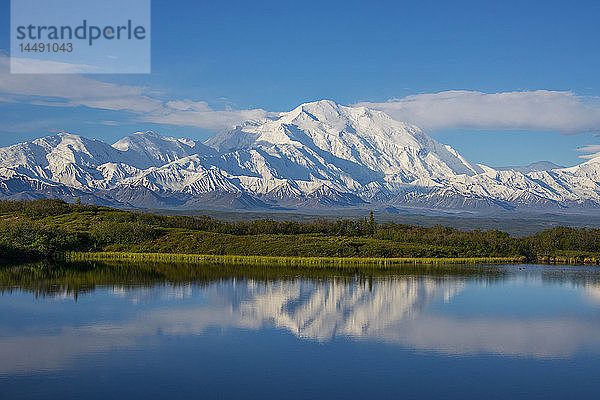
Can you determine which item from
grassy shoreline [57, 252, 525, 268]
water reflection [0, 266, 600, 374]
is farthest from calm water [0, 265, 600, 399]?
grassy shoreline [57, 252, 525, 268]

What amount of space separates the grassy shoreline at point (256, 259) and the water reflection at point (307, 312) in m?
20.0

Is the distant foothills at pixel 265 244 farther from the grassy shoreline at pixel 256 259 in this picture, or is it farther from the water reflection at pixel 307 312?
the water reflection at pixel 307 312

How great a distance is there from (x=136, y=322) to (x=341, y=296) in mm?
19523

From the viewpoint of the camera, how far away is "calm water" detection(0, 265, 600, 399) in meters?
29.4

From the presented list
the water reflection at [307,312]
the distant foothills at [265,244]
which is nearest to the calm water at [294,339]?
the water reflection at [307,312]

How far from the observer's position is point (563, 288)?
6600 cm

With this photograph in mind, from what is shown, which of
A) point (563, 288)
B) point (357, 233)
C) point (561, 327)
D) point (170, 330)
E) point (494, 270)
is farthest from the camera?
point (357, 233)

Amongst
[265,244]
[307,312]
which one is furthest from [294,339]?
[265,244]

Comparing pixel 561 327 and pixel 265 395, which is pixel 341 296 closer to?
pixel 561 327

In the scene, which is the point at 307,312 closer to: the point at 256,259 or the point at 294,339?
the point at 294,339

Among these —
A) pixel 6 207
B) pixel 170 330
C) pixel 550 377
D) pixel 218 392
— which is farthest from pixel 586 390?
pixel 6 207

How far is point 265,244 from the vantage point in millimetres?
102062

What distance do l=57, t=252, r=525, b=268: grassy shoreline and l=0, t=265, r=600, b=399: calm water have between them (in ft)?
84.9

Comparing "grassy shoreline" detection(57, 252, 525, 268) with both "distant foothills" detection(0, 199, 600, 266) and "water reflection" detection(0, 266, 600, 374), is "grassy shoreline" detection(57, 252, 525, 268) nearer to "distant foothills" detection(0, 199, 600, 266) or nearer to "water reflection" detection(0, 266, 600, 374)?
"distant foothills" detection(0, 199, 600, 266)
